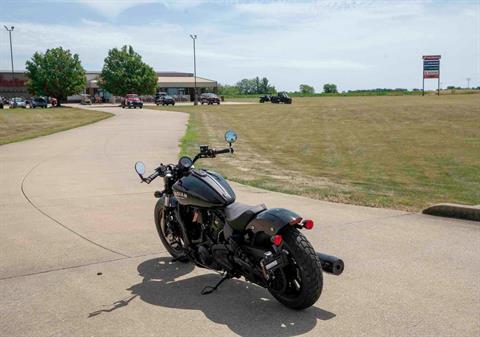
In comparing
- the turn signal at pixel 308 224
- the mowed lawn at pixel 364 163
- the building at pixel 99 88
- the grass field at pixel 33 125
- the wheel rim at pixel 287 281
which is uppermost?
the building at pixel 99 88

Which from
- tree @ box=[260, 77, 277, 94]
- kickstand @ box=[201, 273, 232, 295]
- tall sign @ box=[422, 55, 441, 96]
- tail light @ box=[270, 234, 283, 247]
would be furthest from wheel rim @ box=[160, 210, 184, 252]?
tree @ box=[260, 77, 277, 94]

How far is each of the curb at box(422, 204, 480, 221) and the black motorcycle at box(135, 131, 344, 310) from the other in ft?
12.7

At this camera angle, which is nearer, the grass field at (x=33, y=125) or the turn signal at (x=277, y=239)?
the turn signal at (x=277, y=239)

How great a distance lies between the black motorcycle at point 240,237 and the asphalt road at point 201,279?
0.27 m

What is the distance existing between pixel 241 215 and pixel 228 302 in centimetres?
82

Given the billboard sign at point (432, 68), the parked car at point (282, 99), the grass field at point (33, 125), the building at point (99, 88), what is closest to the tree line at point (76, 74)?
the building at point (99, 88)

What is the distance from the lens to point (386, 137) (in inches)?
876

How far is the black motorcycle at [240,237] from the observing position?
404cm

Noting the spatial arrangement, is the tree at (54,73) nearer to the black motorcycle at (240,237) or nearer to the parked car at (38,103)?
the parked car at (38,103)

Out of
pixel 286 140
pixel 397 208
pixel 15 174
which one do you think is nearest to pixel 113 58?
pixel 286 140

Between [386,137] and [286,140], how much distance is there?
14.3ft

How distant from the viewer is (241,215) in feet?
14.3

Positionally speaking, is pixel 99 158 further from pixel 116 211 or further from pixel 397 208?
pixel 397 208

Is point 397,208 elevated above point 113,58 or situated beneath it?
situated beneath
